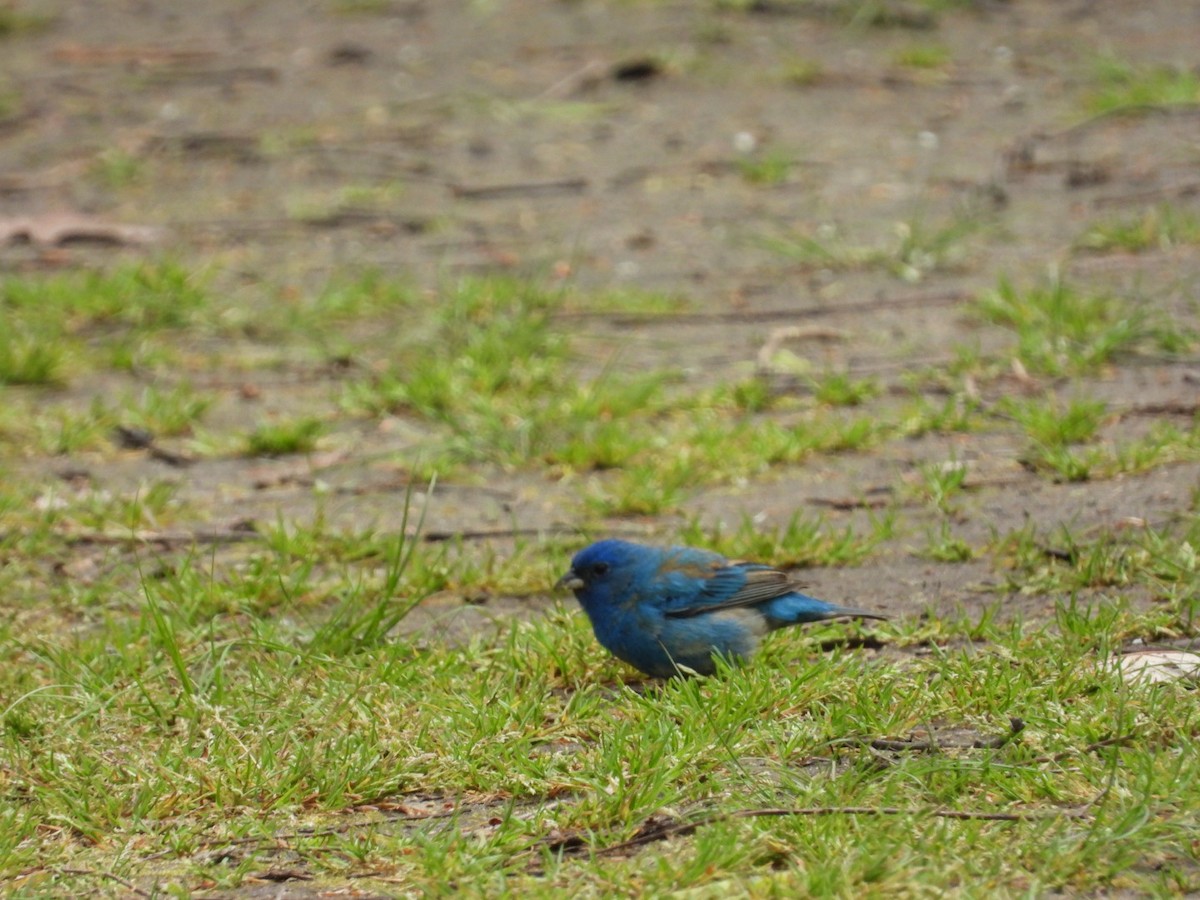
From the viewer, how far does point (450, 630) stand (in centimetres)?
469

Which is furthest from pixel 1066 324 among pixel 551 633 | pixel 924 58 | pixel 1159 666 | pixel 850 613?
pixel 924 58

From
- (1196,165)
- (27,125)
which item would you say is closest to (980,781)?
(1196,165)

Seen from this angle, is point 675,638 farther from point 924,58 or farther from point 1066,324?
point 924,58

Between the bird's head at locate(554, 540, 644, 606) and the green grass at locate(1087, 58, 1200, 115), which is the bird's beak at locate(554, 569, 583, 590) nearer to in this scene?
the bird's head at locate(554, 540, 644, 606)

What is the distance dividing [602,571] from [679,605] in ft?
0.77

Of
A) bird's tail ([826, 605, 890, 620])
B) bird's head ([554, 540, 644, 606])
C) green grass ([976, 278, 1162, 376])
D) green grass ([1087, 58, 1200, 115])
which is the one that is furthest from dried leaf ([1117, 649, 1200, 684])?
green grass ([1087, 58, 1200, 115])

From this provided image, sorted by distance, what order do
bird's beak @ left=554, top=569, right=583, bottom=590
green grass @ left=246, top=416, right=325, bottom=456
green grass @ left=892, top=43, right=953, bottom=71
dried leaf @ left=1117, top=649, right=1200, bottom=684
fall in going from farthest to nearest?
1. green grass @ left=892, top=43, right=953, bottom=71
2. green grass @ left=246, top=416, right=325, bottom=456
3. bird's beak @ left=554, top=569, right=583, bottom=590
4. dried leaf @ left=1117, top=649, right=1200, bottom=684

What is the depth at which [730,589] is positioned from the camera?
14.5 feet

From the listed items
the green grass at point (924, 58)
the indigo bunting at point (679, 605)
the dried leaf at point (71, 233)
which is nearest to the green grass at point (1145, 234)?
the green grass at point (924, 58)

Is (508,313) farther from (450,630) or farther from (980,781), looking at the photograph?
(980,781)

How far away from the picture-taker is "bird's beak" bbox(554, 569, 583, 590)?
14.7ft

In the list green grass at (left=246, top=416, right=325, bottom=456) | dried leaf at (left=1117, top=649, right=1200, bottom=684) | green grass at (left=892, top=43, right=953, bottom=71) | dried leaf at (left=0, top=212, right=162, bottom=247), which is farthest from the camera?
green grass at (left=892, top=43, right=953, bottom=71)

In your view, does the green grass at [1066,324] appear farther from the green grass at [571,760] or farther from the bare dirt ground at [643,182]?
the green grass at [571,760]

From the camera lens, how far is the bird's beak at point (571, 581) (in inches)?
176
